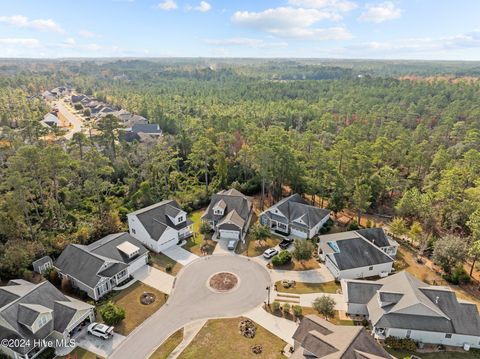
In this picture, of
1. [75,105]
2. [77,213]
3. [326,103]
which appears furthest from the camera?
[75,105]

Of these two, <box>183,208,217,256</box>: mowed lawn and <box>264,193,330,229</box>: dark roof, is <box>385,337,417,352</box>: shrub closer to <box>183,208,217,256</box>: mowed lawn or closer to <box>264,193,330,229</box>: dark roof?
<box>264,193,330,229</box>: dark roof

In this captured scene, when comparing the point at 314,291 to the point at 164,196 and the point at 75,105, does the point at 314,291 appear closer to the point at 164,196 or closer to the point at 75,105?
the point at 164,196

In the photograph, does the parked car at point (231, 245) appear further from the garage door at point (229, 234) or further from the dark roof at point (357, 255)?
the dark roof at point (357, 255)

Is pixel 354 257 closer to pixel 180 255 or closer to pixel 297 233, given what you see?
pixel 297 233

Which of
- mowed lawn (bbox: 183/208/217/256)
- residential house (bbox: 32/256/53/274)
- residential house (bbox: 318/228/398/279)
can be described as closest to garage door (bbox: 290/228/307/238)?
residential house (bbox: 318/228/398/279)

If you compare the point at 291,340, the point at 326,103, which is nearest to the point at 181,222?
the point at 291,340
